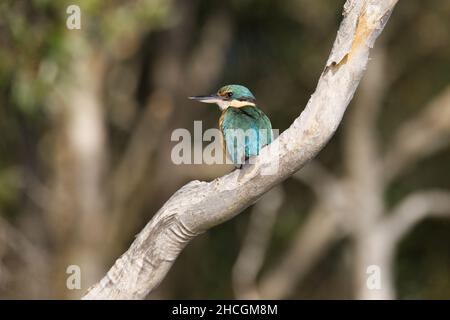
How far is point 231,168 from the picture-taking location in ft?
37.7

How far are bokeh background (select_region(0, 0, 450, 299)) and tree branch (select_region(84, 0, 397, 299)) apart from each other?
5.17 metres

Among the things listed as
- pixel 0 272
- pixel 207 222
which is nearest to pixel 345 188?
pixel 0 272

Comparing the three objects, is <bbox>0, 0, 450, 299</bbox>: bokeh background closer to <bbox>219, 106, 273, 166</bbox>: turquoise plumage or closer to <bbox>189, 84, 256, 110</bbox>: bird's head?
<bbox>189, 84, 256, 110</bbox>: bird's head

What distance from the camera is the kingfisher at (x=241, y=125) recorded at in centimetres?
515

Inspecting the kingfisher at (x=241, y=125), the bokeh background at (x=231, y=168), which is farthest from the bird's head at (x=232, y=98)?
the bokeh background at (x=231, y=168)

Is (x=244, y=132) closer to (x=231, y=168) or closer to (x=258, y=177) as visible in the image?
(x=258, y=177)

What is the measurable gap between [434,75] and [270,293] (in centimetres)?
370

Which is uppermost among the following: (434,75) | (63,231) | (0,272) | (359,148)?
(434,75)

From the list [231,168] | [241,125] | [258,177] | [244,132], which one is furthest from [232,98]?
[231,168]

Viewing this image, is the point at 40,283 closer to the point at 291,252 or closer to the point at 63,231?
the point at 63,231

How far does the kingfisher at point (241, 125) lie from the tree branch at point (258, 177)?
9.6 inches

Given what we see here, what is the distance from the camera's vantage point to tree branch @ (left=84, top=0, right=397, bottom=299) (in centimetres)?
439

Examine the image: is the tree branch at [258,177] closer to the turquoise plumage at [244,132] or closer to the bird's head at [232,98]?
the turquoise plumage at [244,132]

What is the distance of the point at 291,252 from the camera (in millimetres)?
13312
